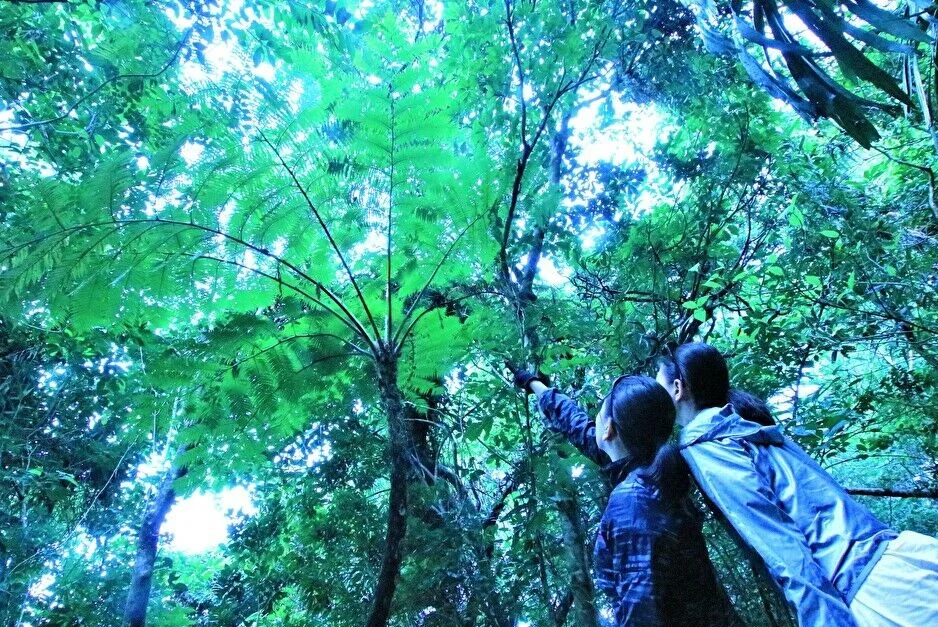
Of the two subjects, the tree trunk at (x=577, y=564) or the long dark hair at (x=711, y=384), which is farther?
the tree trunk at (x=577, y=564)

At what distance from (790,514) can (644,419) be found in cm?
44

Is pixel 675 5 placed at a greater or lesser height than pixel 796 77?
greater

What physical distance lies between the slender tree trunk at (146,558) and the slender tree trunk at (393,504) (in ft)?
8.75

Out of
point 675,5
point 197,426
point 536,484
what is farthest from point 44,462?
point 675,5

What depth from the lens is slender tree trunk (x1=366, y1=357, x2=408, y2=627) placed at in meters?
1.58

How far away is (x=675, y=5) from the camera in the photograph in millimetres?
4465

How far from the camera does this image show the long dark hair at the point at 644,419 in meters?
1.50

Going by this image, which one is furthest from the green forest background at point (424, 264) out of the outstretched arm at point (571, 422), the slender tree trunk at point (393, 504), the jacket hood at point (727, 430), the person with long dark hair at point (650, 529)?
the jacket hood at point (727, 430)

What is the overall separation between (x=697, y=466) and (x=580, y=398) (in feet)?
3.86

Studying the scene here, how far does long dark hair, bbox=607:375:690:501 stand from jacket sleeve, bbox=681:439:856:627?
0.39 ft

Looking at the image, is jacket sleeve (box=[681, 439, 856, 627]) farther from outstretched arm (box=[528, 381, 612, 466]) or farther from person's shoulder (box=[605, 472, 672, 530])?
outstretched arm (box=[528, 381, 612, 466])

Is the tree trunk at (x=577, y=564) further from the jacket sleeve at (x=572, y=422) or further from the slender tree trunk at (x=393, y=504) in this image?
the slender tree trunk at (x=393, y=504)

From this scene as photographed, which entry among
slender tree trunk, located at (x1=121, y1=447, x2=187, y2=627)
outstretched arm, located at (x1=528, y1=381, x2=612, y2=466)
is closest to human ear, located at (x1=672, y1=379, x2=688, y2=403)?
outstretched arm, located at (x1=528, y1=381, x2=612, y2=466)

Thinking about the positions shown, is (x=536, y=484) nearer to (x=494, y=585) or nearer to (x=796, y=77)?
(x=494, y=585)
